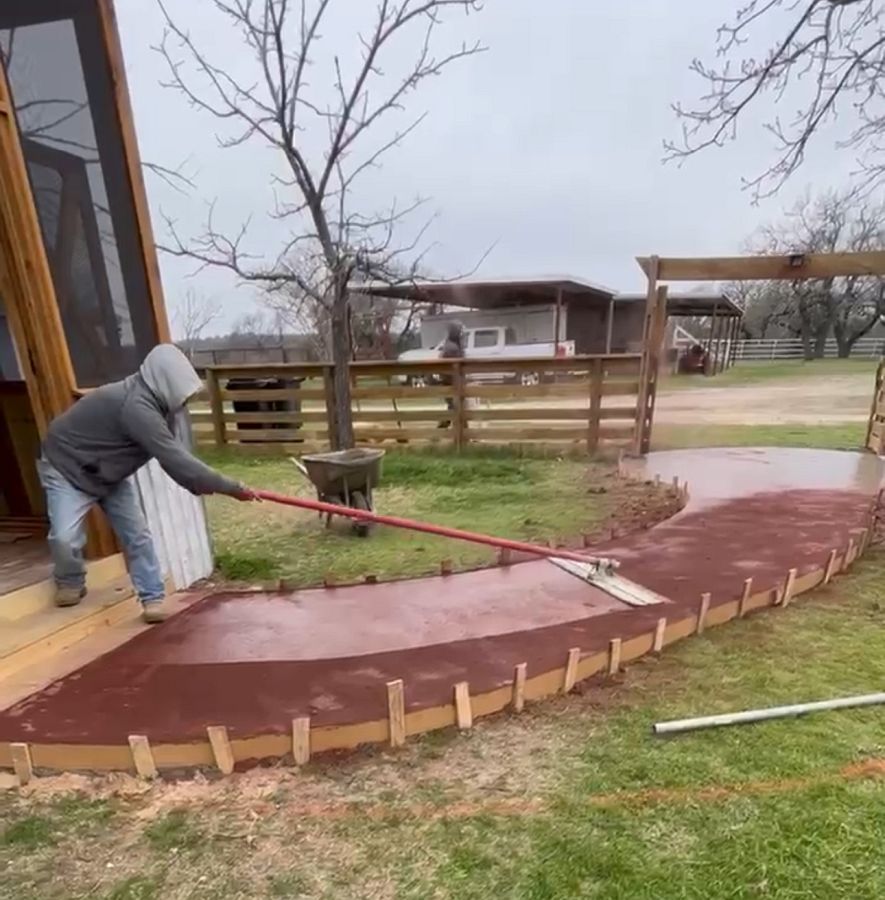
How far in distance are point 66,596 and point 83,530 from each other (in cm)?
31

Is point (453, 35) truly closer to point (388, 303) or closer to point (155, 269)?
point (155, 269)

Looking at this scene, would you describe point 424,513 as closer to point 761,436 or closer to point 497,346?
point 761,436

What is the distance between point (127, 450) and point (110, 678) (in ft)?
3.12

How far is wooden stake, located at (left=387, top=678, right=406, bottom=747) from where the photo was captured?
2.18m

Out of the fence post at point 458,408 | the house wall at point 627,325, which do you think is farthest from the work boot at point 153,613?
the house wall at point 627,325

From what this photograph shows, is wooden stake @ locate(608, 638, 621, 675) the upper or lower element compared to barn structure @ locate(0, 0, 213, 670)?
lower

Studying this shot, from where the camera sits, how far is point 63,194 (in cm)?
319

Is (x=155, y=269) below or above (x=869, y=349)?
above

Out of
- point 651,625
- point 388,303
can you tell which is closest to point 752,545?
point 651,625

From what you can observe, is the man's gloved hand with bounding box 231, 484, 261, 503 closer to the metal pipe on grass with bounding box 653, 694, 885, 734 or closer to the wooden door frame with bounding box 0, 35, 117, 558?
the wooden door frame with bounding box 0, 35, 117, 558

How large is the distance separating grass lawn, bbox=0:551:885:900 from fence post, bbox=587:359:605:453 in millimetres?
5657

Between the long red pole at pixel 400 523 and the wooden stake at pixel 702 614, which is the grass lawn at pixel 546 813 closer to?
the wooden stake at pixel 702 614

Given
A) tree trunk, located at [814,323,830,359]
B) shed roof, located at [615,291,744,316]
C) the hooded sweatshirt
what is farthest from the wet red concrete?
tree trunk, located at [814,323,830,359]

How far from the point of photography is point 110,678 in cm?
259
